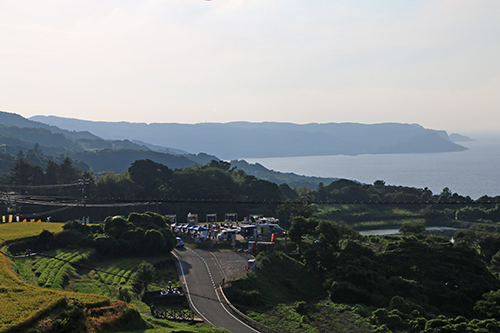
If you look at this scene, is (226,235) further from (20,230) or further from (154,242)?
(20,230)

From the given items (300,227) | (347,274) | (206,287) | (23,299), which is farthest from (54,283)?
(300,227)

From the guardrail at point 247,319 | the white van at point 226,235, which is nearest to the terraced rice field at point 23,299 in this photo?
the guardrail at point 247,319

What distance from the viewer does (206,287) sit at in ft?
88.2

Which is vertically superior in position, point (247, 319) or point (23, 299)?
point (23, 299)

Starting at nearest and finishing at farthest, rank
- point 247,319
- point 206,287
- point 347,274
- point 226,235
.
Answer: point 247,319 → point 206,287 → point 347,274 → point 226,235

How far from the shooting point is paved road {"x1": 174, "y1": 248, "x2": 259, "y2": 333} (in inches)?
858

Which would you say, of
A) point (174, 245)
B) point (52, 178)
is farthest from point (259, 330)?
point (52, 178)

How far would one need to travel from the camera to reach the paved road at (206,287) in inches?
858

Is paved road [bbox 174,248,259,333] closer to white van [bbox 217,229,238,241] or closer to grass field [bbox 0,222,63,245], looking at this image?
white van [bbox 217,229,238,241]

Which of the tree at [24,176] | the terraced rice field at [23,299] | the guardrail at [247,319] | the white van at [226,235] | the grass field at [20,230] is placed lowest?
the guardrail at [247,319]

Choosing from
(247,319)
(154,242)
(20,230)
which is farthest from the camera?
(154,242)

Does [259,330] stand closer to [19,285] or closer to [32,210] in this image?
[19,285]

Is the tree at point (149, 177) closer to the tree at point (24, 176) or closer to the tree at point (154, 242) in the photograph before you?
the tree at point (24, 176)

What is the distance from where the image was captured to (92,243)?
1304 inches
